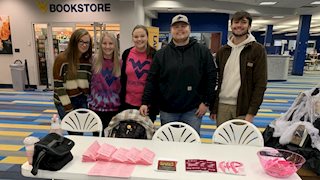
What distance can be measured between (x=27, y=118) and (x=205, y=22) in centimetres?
907

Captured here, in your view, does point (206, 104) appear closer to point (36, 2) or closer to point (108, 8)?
point (108, 8)

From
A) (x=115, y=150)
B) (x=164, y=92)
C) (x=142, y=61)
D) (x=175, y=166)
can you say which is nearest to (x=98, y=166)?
(x=115, y=150)

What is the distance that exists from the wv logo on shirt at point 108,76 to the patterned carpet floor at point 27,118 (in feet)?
4.82

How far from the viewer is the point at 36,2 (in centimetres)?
710

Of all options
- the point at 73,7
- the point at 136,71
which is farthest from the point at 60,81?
the point at 73,7

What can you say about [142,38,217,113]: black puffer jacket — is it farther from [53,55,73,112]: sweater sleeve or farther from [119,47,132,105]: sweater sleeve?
[53,55,73,112]: sweater sleeve

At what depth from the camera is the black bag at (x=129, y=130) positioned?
85.2 inches

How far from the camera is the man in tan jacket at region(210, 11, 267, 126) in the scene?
7.38 ft

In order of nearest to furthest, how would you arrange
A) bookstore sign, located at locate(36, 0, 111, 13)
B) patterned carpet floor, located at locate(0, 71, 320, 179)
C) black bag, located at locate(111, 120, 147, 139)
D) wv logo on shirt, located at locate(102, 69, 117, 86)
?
1. black bag, located at locate(111, 120, 147, 139)
2. wv logo on shirt, located at locate(102, 69, 117, 86)
3. patterned carpet floor, located at locate(0, 71, 320, 179)
4. bookstore sign, located at locate(36, 0, 111, 13)

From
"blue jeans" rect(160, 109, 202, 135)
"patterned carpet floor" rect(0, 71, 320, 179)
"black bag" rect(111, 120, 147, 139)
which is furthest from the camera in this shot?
"patterned carpet floor" rect(0, 71, 320, 179)

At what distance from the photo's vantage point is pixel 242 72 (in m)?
2.28

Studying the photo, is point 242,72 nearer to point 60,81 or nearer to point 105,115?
point 105,115

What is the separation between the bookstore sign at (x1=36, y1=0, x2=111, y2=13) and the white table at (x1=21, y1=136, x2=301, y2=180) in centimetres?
578

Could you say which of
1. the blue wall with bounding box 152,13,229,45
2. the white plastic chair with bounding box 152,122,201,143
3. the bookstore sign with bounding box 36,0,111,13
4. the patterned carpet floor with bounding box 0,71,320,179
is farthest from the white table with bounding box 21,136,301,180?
the blue wall with bounding box 152,13,229,45
